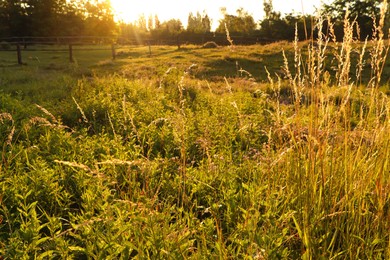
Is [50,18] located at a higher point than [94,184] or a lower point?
higher

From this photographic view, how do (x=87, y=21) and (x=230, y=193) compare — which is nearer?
(x=230, y=193)

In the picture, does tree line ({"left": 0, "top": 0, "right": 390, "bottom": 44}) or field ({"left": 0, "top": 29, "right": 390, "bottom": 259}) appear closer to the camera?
field ({"left": 0, "top": 29, "right": 390, "bottom": 259})

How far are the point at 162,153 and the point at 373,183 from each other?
119 inches

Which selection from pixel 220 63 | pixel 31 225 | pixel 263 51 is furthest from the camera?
pixel 263 51

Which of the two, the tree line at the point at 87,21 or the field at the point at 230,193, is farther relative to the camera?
the tree line at the point at 87,21

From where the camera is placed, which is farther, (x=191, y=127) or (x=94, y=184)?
(x=191, y=127)

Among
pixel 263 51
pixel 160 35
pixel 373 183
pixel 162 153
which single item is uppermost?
pixel 160 35

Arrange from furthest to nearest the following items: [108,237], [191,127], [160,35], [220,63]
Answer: [160,35] → [220,63] → [191,127] → [108,237]

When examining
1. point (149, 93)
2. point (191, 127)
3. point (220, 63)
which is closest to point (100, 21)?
point (220, 63)

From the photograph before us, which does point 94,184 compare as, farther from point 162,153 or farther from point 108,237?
point 162,153

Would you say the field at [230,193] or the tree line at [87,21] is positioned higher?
the tree line at [87,21]

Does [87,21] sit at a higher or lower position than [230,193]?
higher

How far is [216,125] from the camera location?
17.5 ft

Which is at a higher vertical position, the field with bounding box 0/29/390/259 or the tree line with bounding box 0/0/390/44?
the tree line with bounding box 0/0/390/44
